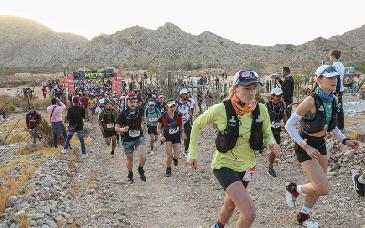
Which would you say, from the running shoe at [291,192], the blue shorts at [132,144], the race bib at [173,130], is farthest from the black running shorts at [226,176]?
the race bib at [173,130]

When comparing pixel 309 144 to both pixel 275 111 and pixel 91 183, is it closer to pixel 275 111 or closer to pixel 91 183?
pixel 275 111

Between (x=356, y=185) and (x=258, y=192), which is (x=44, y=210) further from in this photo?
(x=356, y=185)

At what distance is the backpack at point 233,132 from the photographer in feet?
13.8

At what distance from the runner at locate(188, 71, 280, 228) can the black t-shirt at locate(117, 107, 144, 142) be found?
4.38m

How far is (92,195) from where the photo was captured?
7.91m

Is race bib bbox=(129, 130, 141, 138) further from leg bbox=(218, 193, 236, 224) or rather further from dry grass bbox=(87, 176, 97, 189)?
leg bbox=(218, 193, 236, 224)

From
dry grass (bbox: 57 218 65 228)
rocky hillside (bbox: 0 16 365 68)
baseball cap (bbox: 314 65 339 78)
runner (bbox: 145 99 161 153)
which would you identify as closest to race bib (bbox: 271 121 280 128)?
runner (bbox: 145 99 161 153)

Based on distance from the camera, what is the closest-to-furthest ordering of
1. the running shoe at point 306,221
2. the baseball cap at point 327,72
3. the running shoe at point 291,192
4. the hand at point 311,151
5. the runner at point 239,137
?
the runner at point 239,137, the hand at point 311,151, the baseball cap at point 327,72, the running shoe at point 306,221, the running shoe at point 291,192

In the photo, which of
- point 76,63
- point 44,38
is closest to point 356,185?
point 76,63

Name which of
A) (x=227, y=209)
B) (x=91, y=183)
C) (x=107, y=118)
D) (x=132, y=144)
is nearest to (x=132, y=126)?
(x=132, y=144)

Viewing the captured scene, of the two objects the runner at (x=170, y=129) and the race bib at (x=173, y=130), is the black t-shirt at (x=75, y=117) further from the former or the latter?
the race bib at (x=173, y=130)

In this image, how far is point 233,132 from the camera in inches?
166

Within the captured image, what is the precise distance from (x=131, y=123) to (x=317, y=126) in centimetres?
460

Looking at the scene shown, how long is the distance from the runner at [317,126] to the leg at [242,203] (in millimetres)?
1141
